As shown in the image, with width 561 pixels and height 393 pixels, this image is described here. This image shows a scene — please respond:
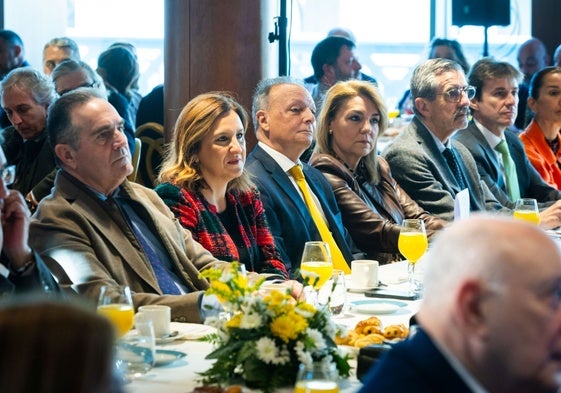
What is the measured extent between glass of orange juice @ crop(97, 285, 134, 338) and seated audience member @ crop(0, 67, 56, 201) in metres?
2.81

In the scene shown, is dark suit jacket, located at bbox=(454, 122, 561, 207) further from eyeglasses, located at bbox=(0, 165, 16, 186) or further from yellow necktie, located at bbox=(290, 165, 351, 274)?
eyeglasses, located at bbox=(0, 165, 16, 186)

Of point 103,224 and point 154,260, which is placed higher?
point 103,224

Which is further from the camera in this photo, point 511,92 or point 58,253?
point 511,92

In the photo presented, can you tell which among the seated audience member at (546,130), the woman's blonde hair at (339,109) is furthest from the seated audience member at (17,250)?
the seated audience member at (546,130)

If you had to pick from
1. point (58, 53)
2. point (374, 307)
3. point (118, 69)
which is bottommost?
point (374, 307)

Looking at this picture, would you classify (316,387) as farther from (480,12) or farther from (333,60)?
(480,12)

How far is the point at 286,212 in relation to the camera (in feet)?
13.9

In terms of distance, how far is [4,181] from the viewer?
2773 millimetres

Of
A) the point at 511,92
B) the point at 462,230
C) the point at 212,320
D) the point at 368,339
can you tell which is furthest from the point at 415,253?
the point at 511,92

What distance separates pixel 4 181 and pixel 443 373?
166 centimetres

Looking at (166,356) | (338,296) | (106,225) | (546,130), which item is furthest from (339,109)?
(166,356)

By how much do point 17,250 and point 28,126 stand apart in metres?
2.61

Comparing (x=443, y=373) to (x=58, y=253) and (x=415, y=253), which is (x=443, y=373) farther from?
(x=415, y=253)

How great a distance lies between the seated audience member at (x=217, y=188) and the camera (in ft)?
12.3
